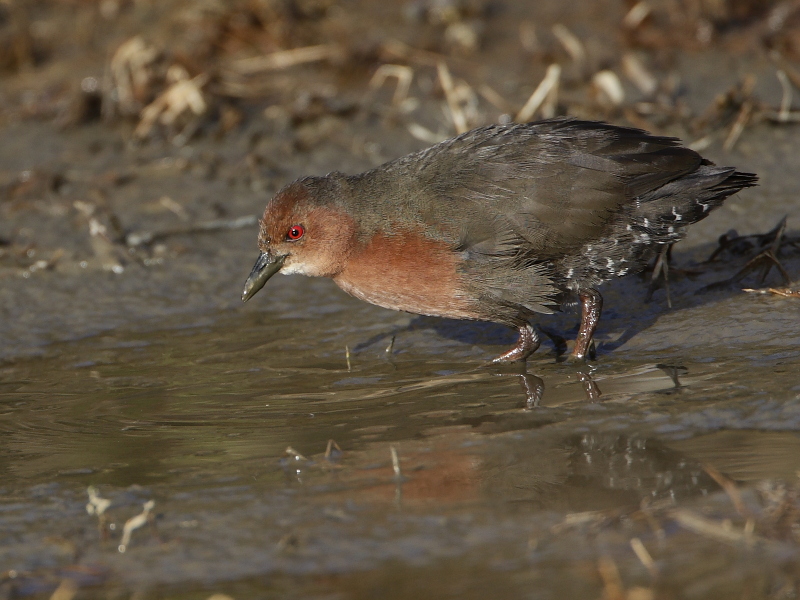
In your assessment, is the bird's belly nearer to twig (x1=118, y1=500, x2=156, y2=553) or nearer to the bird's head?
the bird's head

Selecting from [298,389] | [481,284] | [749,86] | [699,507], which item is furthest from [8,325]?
[749,86]

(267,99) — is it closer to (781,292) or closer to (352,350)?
(352,350)

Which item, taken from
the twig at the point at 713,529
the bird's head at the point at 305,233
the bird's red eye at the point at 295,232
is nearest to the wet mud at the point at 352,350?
the twig at the point at 713,529

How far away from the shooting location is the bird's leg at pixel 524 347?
15.8 feet

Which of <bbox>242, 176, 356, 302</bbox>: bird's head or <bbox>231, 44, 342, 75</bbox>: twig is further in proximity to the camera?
<bbox>231, 44, 342, 75</bbox>: twig

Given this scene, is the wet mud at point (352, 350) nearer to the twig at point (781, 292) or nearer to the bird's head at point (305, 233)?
the twig at point (781, 292)

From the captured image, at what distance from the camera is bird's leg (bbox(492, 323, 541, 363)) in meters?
4.80

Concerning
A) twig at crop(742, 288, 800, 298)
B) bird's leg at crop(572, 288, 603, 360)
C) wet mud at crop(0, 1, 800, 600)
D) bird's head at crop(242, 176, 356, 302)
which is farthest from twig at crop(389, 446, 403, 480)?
twig at crop(742, 288, 800, 298)

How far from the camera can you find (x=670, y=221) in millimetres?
4602

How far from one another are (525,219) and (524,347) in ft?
2.11

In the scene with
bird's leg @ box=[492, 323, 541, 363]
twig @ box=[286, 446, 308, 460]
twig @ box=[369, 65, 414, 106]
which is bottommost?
bird's leg @ box=[492, 323, 541, 363]

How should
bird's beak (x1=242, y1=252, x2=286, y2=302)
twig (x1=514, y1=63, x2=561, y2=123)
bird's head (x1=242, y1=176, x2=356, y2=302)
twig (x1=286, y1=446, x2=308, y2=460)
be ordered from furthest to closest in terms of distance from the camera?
twig (x1=514, y1=63, x2=561, y2=123) < bird's beak (x1=242, y1=252, x2=286, y2=302) < bird's head (x1=242, y1=176, x2=356, y2=302) < twig (x1=286, y1=446, x2=308, y2=460)

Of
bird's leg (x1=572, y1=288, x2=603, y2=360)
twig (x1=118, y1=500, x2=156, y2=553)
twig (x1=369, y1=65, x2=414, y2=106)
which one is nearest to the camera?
twig (x1=118, y1=500, x2=156, y2=553)

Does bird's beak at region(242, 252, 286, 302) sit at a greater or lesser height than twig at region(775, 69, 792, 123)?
lesser
